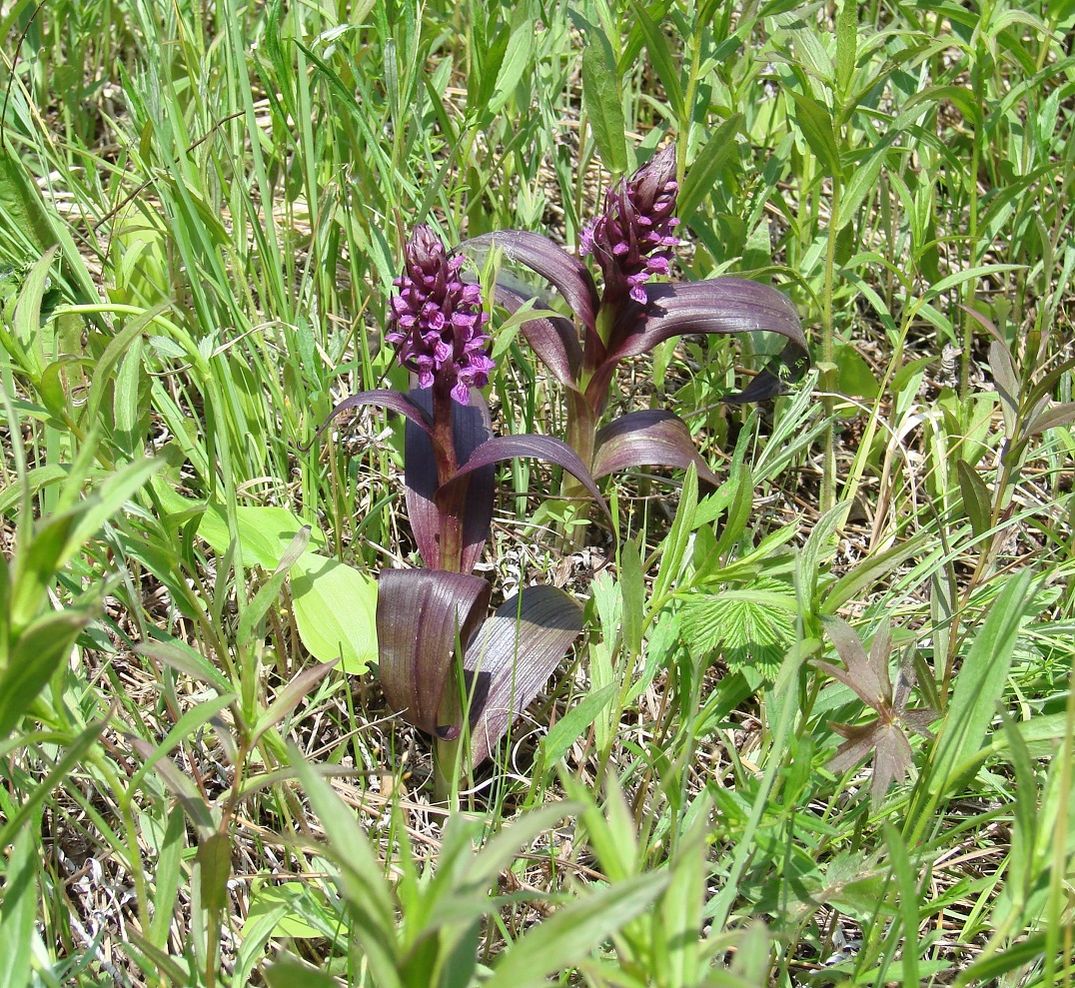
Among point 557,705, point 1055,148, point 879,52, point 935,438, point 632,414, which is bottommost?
point 557,705

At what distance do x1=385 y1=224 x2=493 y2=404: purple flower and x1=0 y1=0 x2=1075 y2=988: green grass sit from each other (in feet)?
0.92

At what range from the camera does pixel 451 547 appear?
2.00 meters

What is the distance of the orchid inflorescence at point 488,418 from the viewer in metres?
1.81

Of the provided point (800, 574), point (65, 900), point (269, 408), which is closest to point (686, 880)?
point (800, 574)

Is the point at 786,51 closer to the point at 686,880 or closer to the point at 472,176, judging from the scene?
the point at 472,176

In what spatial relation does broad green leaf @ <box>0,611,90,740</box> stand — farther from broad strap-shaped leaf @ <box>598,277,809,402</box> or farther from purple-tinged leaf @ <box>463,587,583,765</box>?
broad strap-shaped leaf @ <box>598,277,809,402</box>

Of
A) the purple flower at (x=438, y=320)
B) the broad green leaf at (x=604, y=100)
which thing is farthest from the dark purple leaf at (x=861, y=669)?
the broad green leaf at (x=604, y=100)

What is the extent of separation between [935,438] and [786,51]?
0.94 m

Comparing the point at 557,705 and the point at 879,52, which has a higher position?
the point at 879,52

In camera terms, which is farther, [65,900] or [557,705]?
[557,705]

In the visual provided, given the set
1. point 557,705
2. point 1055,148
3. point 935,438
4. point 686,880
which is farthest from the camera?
point 1055,148

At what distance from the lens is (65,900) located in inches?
61.4

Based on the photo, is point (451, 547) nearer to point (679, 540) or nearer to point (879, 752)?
point (679, 540)

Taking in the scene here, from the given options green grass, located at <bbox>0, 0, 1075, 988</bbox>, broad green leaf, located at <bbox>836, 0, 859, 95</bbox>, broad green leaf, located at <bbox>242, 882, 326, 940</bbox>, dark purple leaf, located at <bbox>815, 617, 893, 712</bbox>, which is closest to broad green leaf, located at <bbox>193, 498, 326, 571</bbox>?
green grass, located at <bbox>0, 0, 1075, 988</bbox>
